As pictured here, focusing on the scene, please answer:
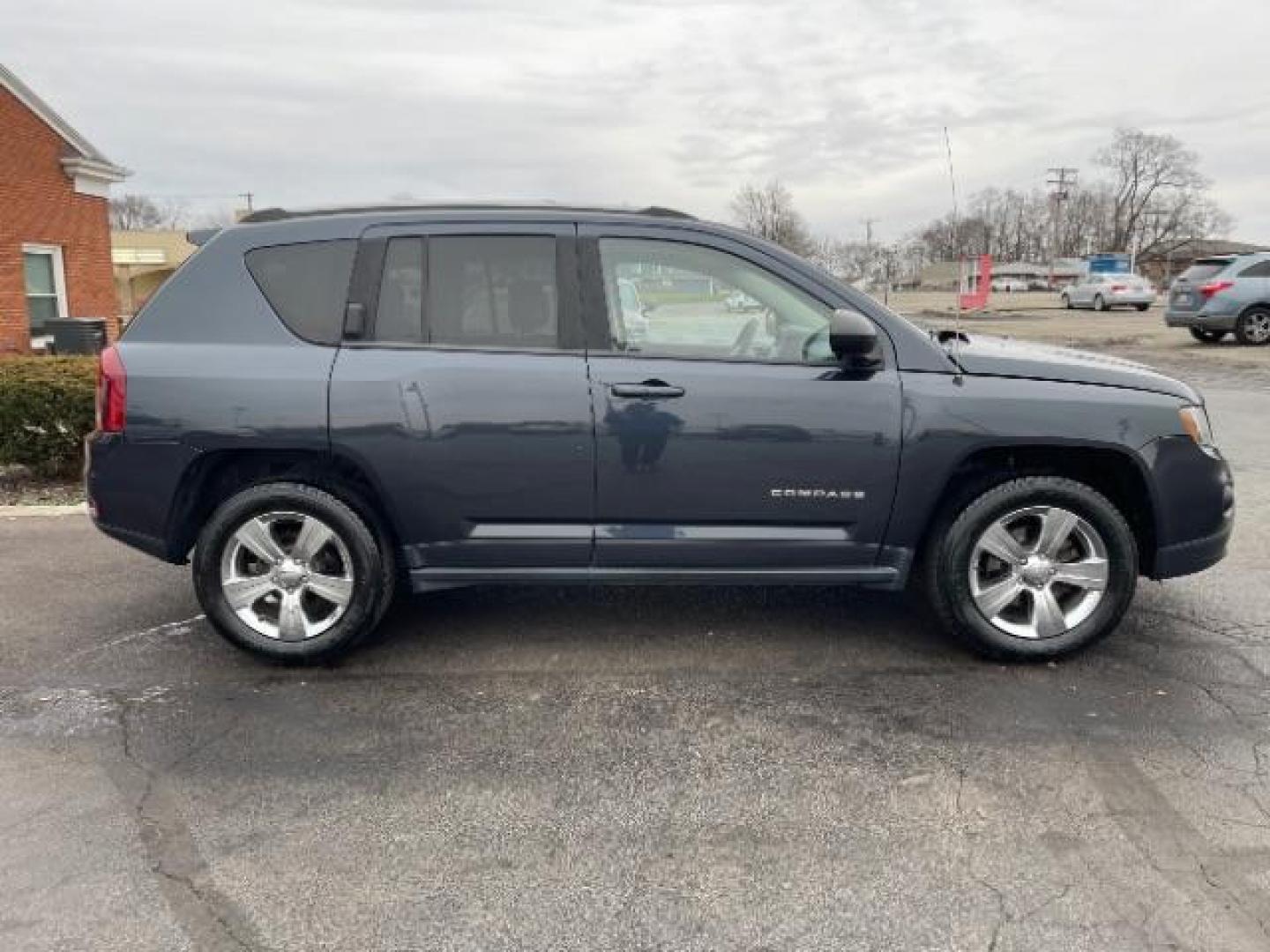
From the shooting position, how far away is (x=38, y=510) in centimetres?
650

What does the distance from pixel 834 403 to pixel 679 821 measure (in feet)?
5.62

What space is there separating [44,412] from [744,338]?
5360 mm

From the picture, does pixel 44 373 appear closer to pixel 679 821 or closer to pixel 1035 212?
pixel 679 821

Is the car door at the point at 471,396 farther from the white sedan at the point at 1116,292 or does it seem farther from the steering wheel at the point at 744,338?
the white sedan at the point at 1116,292

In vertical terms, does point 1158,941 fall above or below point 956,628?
below

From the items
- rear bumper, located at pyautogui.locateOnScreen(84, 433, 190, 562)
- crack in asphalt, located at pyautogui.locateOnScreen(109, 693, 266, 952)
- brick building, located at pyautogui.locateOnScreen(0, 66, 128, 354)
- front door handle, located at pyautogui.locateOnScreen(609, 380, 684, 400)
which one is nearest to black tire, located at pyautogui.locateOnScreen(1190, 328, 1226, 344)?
front door handle, located at pyautogui.locateOnScreen(609, 380, 684, 400)

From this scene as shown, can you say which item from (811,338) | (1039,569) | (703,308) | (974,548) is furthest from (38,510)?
(1039,569)

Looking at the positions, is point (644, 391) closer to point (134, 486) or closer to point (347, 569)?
point (347, 569)

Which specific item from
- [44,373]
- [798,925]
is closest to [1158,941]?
[798,925]

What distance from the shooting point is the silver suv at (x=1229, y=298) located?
1756 cm

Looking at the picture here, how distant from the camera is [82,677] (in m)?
3.99

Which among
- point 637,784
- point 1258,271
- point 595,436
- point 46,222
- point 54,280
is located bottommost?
point 637,784

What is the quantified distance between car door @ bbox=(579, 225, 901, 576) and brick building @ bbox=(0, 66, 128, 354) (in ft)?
48.9

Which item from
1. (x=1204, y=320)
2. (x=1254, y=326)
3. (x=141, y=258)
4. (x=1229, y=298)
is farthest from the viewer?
(x=141, y=258)
